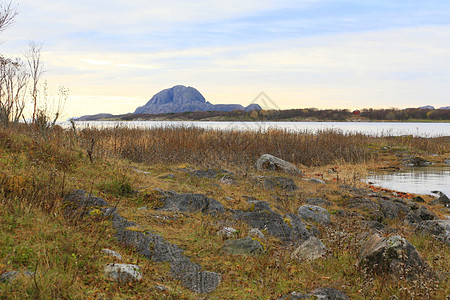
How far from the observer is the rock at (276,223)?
6.96 m

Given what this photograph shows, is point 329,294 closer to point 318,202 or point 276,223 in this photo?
point 276,223

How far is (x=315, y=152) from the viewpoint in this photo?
20.6m

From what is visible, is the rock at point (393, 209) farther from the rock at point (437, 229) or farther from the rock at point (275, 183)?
the rock at point (275, 183)

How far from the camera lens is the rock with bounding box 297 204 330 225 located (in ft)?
27.6

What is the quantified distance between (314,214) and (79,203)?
542 cm

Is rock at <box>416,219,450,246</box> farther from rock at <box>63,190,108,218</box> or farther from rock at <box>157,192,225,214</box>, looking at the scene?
rock at <box>63,190,108,218</box>

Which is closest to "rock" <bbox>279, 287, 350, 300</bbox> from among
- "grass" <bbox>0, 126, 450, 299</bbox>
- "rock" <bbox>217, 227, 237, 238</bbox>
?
"grass" <bbox>0, 126, 450, 299</bbox>

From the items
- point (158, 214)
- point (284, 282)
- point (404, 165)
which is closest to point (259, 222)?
point (158, 214)

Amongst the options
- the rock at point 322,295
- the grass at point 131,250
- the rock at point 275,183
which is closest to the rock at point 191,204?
the grass at point 131,250

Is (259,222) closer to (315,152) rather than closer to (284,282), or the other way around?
(284,282)

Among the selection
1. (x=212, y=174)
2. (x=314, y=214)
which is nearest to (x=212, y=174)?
(x=212, y=174)

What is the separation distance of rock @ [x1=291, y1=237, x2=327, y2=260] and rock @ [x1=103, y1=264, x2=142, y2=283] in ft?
8.34

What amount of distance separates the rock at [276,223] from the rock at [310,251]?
3.31 feet

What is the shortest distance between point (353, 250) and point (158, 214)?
11.9ft
